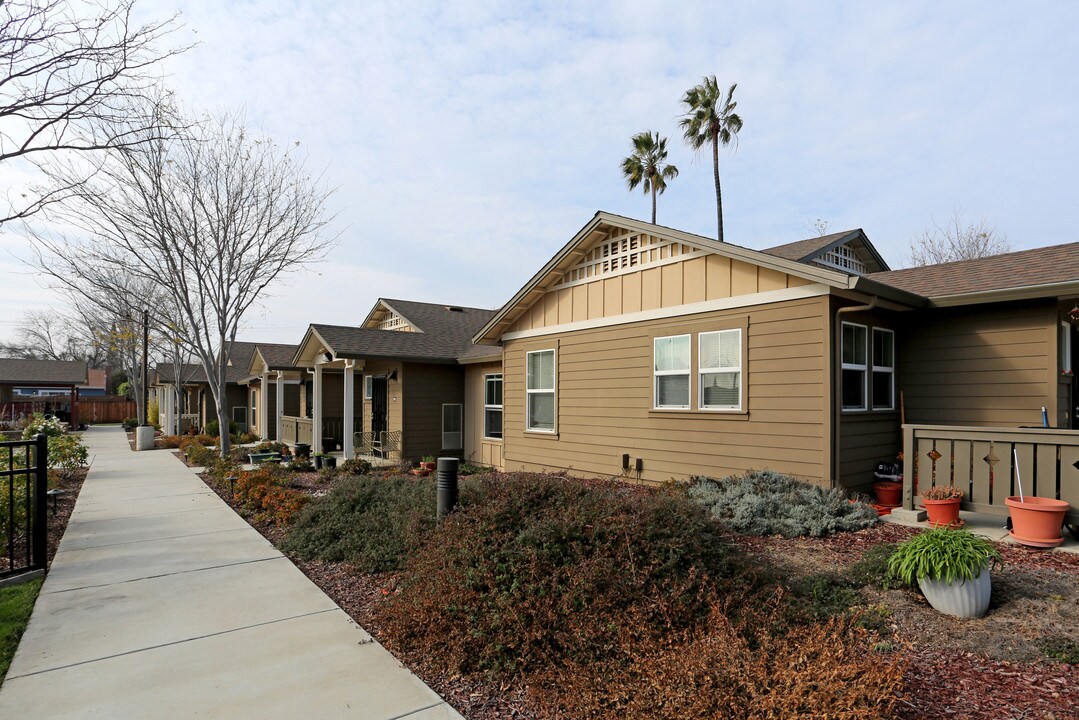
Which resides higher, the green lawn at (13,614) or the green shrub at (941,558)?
the green shrub at (941,558)

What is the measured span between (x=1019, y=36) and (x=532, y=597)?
30.5 feet

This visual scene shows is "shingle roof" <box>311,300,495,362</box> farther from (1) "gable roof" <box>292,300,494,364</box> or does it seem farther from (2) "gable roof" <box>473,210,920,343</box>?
(2) "gable roof" <box>473,210,920,343</box>

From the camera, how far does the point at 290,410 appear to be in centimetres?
2170

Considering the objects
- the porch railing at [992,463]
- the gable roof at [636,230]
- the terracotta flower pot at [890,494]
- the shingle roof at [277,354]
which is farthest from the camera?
the shingle roof at [277,354]

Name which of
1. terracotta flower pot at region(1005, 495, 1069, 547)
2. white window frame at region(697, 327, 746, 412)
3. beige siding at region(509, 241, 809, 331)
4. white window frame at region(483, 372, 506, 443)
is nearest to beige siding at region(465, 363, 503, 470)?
white window frame at region(483, 372, 506, 443)

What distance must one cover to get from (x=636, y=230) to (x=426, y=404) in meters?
7.47

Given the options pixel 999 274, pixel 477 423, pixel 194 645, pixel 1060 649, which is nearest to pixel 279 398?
pixel 477 423

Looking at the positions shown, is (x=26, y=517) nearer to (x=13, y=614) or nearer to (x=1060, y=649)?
(x=13, y=614)

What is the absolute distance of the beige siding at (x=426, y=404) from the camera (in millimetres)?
14383

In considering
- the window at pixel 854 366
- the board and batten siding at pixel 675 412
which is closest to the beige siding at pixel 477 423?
the board and batten siding at pixel 675 412

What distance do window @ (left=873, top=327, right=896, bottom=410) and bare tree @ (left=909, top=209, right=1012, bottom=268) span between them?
20813mm

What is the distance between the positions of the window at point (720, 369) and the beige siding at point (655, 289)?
60 cm

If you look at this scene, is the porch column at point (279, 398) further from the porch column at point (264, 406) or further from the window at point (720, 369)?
the window at point (720, 369)

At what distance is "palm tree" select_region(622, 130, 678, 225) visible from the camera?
26.5m
